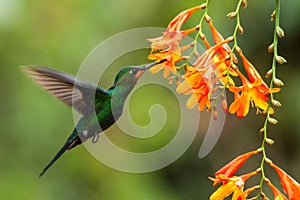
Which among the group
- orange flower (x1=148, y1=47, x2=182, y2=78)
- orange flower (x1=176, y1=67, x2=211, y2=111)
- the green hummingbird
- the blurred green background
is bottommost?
the blurred green background

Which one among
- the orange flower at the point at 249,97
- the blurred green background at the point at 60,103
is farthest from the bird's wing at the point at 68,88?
the blurred green background at the point at 60,103

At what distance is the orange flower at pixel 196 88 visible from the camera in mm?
1447

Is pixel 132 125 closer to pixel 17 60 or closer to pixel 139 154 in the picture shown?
pixel 139 154

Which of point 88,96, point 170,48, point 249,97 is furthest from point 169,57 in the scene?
point 88,96

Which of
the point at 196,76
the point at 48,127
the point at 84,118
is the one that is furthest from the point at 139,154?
the point at 196,76

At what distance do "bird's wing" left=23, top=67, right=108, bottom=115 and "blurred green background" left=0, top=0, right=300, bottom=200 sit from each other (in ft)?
3.91

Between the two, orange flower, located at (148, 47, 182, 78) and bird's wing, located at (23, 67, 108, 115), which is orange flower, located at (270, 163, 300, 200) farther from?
bird's wing, located at (23, 67, 108, 115)

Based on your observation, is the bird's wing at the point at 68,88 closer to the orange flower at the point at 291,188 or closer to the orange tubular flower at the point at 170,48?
the orange tubular flower at the point at 170,48

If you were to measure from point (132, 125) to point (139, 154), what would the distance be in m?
0.30

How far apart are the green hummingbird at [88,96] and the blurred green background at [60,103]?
1.19 metres

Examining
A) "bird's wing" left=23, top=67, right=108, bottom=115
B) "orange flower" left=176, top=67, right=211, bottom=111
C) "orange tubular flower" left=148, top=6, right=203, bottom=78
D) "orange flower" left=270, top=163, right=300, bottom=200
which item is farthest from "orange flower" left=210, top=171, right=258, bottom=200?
"bird's wing" left=23, top=67, right=108, bottom=115

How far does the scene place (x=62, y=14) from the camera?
3.17 m

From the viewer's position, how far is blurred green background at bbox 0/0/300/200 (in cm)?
Result: 311

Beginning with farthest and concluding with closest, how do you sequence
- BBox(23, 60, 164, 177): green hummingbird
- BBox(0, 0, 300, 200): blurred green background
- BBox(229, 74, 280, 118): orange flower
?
BBox(0, 0, 300, 200): blurred green background, BBox(23, 60, 164, 177): green hummingbird, BBox(229, 74, 280, 118): orange flower
